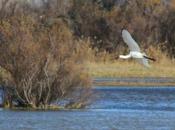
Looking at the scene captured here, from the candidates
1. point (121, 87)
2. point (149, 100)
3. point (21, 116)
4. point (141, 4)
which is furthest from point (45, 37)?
point (141, 4)

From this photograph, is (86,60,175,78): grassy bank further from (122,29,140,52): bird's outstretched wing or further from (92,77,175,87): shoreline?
(122,29,140,52): bird's outstretched wing

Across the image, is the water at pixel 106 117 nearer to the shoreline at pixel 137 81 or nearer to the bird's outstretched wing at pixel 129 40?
the bird's outstretched wing at pixel 129 40

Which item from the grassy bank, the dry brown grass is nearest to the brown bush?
the dry brown grass

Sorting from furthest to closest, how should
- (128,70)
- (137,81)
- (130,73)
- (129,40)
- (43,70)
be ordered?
(128,70) → (130,73) → (137,81) → (43,70) → (129,40)

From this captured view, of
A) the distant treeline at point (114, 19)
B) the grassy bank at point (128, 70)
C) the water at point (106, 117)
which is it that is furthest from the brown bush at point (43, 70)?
the distant treeline at point (114, 19)

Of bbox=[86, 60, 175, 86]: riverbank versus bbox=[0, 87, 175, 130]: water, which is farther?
bbox=[86, 60, 175, 86]: riverbank

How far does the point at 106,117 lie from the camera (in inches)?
939

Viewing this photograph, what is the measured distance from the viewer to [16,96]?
25188mm

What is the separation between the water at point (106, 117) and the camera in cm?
2169

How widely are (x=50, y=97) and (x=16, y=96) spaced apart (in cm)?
93

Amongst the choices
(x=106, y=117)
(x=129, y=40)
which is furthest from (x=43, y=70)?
(x=129, y=40)

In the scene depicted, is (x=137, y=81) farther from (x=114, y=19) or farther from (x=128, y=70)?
(x=114, y=19)

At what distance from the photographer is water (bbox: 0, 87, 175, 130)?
21688 mm

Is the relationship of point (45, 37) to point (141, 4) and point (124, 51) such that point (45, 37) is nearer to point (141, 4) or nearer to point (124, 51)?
point (124, 51)
